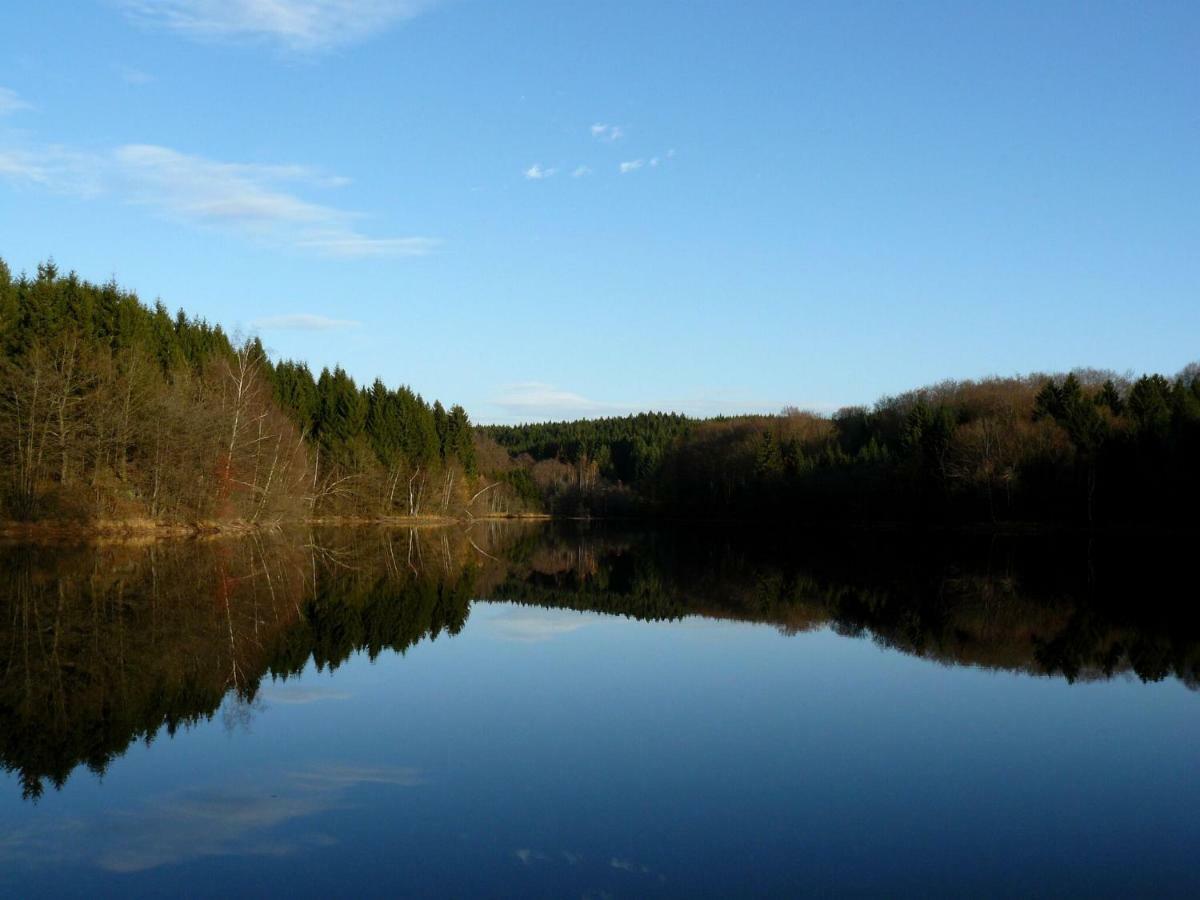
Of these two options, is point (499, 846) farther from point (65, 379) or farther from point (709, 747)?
point (65, 379)

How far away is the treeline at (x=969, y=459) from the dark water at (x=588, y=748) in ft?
129

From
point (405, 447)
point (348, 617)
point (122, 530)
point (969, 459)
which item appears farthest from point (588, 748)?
point (405, 447)

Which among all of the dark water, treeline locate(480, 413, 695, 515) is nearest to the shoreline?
the dark water

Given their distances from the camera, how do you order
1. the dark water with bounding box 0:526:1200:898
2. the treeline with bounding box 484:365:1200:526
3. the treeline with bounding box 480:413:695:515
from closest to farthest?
the dark water with bounding box 0:526:1200:898 → the treeline with bounding box 484:365:1200:526 → the treeline with bounding box 480:413:695:515

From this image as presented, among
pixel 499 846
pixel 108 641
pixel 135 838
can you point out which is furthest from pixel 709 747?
pixel 108 641

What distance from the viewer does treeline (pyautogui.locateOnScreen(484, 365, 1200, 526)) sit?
184ft

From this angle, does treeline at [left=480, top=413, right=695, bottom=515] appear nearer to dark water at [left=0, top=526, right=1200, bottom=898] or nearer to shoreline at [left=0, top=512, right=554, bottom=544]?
shoreline at [left=0, top=512, right=554, bottom=544]

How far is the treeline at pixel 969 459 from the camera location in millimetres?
56156

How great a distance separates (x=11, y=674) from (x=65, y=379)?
96.0ft

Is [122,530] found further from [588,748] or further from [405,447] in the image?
[405,447]

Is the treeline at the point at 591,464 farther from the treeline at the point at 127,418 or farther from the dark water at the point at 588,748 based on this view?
the dark water at the point at 588,748

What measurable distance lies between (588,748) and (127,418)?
3488 cm

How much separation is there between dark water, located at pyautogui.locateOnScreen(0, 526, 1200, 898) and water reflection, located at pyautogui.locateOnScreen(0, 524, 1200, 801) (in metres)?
0.08

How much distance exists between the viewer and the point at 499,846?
6.60 meters
